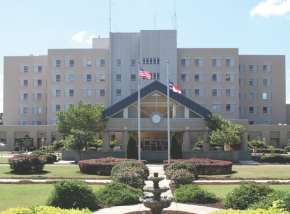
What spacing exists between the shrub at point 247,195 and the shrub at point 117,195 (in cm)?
445

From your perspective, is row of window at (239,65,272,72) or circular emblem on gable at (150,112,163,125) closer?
circular emblem on gable at (150,112,163,125)

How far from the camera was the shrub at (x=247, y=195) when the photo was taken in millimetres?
11875

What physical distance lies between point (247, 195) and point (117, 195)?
587 cm

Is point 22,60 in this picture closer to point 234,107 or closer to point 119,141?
point 119,141

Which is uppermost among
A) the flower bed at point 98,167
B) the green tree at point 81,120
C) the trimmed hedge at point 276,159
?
the green tree at point 81,120

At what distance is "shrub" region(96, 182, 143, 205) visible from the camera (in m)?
13.6

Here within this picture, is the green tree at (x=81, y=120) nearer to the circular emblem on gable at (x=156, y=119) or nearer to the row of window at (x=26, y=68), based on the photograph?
the circular emblem on gable at (x=156, y=119)

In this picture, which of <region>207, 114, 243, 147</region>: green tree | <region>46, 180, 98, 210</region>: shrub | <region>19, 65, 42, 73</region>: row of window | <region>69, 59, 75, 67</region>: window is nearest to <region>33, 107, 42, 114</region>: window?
<region>19, 65, 42, 73</region>: row of window

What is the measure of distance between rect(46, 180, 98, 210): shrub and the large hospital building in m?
52.7

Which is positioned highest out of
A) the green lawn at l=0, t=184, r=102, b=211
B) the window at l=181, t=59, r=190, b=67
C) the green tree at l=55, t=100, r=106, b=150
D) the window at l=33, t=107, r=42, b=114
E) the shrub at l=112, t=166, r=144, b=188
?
the window at l=181, t=59, r=190, b=67

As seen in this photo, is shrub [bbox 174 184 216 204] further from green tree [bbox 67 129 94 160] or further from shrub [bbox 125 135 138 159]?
green tree [bbox 67 129 94 160]

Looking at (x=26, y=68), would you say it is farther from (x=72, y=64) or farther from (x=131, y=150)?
(x=131, y=150)

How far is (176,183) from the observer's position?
17812mm

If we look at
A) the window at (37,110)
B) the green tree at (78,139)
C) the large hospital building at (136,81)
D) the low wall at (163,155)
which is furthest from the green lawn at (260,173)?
the window at (37,110)
